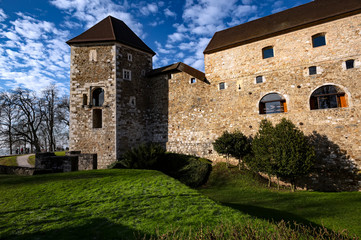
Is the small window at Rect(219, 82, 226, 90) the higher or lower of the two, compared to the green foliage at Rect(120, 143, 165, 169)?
higher

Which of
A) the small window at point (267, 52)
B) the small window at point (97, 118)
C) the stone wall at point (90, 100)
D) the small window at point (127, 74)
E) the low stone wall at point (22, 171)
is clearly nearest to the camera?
the low stone wall at point (22, 171)

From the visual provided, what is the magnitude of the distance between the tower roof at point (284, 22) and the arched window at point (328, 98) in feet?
15.3

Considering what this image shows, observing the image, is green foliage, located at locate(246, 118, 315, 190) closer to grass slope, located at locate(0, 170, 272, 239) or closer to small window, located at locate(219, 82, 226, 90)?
small window, located at locate(219, 82, 226, 90)

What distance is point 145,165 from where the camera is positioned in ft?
43.7

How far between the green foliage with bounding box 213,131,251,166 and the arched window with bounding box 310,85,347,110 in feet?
16.7

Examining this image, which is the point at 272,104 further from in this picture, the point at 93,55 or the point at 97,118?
the point at 93,55

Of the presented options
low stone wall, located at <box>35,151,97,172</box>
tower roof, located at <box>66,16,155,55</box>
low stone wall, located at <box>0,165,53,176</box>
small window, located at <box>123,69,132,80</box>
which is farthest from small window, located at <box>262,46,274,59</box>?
low stone wall, located at <box>0,165,53,176</box>

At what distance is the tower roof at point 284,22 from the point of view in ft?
43.7

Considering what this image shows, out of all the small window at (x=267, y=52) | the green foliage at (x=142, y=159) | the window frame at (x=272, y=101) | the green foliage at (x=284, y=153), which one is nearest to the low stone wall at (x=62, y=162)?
the green foliage at (x=142, y=159)

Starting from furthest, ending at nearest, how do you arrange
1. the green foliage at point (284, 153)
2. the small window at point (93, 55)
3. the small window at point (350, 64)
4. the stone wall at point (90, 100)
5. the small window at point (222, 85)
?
the small window at point (93, 55) < the small window at point (222, 85) < the stone wall at point (90, 100) < the small window at point (350, 64) < the green foliage at point (284, 153)

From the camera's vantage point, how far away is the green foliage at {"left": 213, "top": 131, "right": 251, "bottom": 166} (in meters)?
14.4

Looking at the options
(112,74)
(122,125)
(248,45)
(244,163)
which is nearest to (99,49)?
(112,74)

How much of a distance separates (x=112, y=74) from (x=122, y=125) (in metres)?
4.38

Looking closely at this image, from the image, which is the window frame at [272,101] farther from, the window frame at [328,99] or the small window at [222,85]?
the small window at [222,85]
